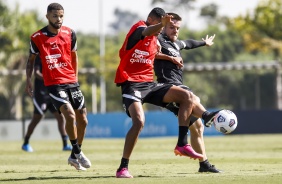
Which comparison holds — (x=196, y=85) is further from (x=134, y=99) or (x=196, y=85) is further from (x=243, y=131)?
(x=134, y=99)

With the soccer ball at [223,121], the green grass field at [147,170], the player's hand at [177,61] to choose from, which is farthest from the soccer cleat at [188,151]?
the player's hand at [177,61]

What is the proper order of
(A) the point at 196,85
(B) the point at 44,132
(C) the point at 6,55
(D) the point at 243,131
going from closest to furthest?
(B) the point at 44,132
(D) the point at 243,131
(C) the point at 6,55
(A) the point at 196,85

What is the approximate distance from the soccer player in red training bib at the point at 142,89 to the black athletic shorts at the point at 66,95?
1520 mm

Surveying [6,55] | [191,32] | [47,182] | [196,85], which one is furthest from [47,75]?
Result: [191,32]

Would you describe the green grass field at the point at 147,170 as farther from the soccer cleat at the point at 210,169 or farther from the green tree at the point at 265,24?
the green tree at the point at 265,24

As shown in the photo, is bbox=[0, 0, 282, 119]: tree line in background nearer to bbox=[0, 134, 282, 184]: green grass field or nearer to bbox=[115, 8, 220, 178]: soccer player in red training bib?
bbox=[0, 134, 282, 184]: green grass field

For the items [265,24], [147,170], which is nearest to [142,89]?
[147,170]

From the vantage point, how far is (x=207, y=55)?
104500mm

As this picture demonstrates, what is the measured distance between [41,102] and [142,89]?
31.3ft

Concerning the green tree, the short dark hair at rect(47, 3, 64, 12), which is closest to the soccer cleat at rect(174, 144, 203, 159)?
the short dark hair at rect(47, 3, 64, 12)

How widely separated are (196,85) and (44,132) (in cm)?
5968

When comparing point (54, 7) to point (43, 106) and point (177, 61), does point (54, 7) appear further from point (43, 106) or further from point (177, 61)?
point (43, 106)

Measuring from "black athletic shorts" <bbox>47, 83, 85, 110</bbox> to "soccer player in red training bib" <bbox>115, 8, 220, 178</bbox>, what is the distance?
1.52 meters

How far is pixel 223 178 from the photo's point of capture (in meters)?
11.6
